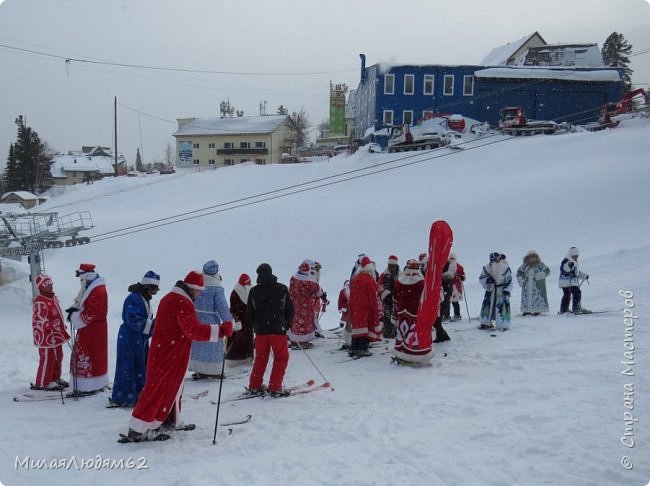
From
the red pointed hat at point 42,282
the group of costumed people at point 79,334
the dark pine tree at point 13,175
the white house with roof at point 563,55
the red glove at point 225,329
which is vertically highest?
the white house with roof at point 563,55

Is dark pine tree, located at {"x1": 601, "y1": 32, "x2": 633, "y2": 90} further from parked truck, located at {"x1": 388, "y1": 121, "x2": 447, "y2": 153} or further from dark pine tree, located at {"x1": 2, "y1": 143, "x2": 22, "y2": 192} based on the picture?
dark pine tree, located at {"x1": 2, "y1": 143, "x2": 22, "y2": 192}

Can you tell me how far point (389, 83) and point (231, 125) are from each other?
22.8m

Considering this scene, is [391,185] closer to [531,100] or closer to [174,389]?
[531,100]

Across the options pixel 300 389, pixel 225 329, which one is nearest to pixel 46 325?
pixel 225 329

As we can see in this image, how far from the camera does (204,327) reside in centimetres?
461

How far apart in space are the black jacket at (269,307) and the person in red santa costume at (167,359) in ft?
3.77

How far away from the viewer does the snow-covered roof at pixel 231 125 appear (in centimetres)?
5428

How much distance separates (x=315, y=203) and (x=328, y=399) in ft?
70.0

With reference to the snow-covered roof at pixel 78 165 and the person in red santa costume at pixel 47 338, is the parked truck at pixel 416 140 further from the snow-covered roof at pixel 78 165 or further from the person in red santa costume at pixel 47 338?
the snow-covered roof at pixel 78 165

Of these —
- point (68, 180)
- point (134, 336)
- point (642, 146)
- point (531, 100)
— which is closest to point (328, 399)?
point (134, 336)

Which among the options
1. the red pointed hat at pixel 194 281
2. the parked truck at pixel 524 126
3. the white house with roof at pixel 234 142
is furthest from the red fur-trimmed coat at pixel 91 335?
the white house with roof at pixel 234 142

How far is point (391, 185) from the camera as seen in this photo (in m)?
27.8

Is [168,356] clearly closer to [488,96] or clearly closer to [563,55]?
[488,96]

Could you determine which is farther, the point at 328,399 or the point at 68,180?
the point at 68,180
